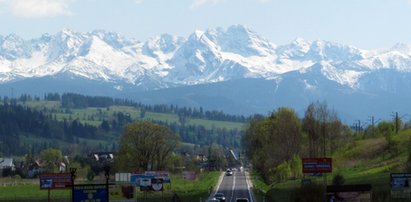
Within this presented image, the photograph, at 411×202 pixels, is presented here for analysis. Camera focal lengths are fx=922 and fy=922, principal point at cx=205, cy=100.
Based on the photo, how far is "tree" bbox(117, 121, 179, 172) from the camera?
132250 mm

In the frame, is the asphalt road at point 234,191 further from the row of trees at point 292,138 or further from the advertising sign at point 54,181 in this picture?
the advertising sign at point 54,181

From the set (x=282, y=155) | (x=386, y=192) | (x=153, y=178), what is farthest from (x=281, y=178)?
(x=386, y=192)

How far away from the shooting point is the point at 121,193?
188 feet

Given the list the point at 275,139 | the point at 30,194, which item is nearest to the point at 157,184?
the point at 30,194

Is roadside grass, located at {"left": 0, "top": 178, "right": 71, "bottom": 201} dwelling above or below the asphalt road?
above

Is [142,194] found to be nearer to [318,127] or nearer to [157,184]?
[157,184]

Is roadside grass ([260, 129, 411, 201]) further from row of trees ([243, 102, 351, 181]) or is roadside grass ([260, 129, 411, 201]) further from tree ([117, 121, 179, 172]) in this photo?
tree ([117, 121, 179, 172])

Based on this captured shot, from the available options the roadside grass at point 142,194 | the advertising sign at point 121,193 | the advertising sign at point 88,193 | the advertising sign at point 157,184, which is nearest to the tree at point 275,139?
the roadside grass at point 142,194

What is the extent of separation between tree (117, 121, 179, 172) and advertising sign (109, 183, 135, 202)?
73887 mm

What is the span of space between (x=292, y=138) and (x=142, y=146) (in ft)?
79.4

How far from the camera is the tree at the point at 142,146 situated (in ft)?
434

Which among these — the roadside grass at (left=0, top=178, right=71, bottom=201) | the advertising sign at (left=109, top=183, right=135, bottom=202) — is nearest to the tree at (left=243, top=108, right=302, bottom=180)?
the roadside grass at (left=0, top=178, right=71, bottom=201)

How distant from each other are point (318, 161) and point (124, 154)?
58.8m

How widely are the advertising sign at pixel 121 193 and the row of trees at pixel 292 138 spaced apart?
53.9 metres
